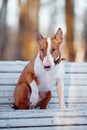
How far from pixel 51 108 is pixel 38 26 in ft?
17.5

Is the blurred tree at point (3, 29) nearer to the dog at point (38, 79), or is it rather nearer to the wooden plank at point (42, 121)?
the dog at point (38, 79)

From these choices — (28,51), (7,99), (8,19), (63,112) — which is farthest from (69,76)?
(8,19)

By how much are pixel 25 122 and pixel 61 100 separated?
806mm

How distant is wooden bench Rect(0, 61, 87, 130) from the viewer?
155 cm

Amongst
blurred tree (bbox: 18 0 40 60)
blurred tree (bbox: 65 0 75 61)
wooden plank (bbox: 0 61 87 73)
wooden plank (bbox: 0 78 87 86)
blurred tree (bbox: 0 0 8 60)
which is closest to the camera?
wooden plank (bbox: 0 78 87 86)

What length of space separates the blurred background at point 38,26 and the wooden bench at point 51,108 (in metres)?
3.97

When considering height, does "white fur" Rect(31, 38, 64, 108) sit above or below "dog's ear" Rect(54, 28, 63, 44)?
below

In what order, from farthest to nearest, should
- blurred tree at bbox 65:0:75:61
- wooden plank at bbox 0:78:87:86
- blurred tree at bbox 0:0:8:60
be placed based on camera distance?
blurred tree at bbox 0:0:8:60 → blurred tree at bbox 65:0:75:61 → wooden plank at bbox 0:78:87:86

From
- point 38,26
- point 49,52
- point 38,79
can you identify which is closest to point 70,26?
point 38,26

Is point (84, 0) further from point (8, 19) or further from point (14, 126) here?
point (14, 126)

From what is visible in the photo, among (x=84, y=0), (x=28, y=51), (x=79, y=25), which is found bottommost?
(x=28, y=51)

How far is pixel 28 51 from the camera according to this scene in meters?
7.54

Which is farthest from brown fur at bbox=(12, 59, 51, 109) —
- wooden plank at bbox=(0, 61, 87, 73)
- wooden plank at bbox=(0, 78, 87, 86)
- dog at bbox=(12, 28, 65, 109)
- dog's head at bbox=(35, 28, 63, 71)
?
wooden plank at bbox=(0, 61, 87, 73)

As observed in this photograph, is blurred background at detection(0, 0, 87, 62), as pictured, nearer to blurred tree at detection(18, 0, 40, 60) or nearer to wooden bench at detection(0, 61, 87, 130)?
blurred tree at detection(18, 0, 40, 60)
